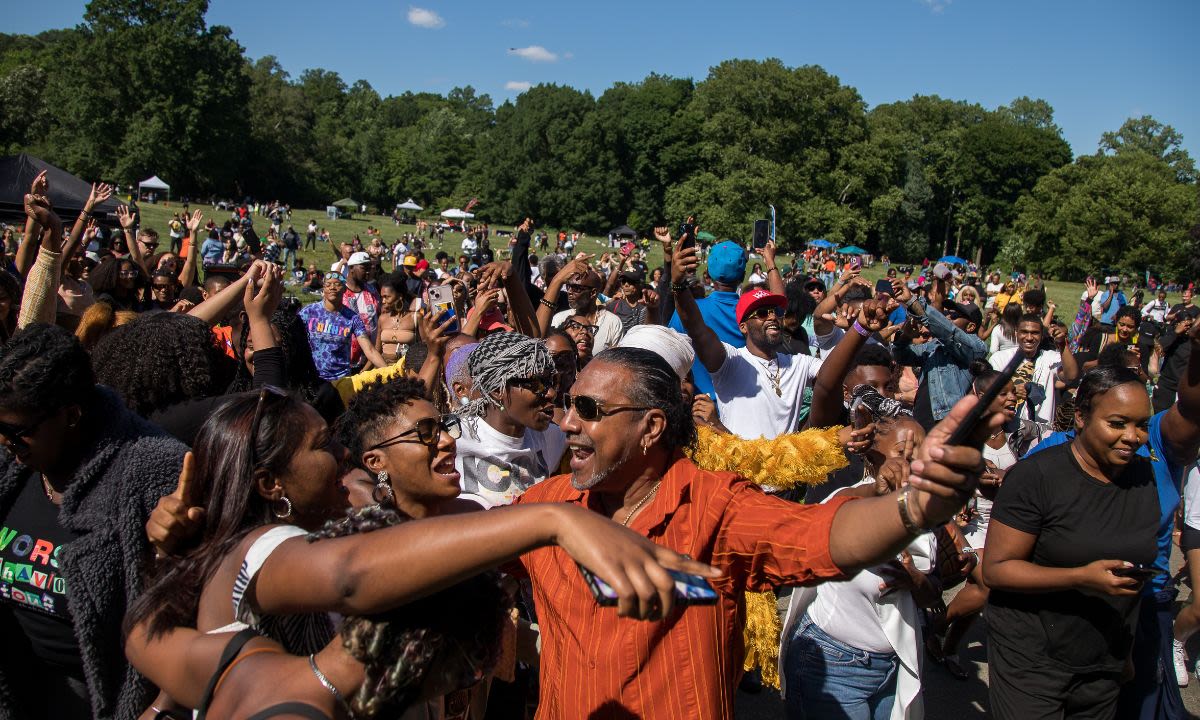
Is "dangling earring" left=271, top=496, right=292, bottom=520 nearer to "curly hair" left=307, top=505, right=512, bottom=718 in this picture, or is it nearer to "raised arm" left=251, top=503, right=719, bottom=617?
"curly hair" left=307, top=505, right=512, bottom=718

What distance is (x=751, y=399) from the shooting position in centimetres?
467

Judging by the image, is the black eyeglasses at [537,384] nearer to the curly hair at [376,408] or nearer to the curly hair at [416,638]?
the curly hair at [376,408]

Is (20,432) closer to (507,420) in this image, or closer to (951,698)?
(507,420)

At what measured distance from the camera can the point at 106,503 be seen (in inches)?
98.2

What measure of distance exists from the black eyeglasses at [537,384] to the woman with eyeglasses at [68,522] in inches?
56.6

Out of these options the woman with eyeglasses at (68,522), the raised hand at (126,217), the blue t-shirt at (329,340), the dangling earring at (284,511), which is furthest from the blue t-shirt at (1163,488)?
the raised hand at (126,217)

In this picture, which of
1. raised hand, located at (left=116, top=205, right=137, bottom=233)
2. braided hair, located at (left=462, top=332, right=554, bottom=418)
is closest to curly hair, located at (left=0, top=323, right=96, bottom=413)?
braided hair, located at (left=462, top=332, right=554, bottom=418)

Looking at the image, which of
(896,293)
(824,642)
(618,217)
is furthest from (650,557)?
(618,217)

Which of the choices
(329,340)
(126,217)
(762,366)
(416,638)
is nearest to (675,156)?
(126,217)

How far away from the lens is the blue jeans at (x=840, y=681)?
3189mm

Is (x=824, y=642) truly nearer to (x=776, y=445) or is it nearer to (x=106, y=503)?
(x=776, y=445)

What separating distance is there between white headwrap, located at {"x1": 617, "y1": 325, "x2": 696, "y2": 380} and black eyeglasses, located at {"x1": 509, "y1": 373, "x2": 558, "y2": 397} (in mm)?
393

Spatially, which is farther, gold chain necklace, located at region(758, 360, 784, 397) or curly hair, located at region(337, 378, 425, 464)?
gold chain necklace, located at region(758, 360, 784, 397)

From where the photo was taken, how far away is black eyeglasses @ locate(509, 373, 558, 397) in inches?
145
